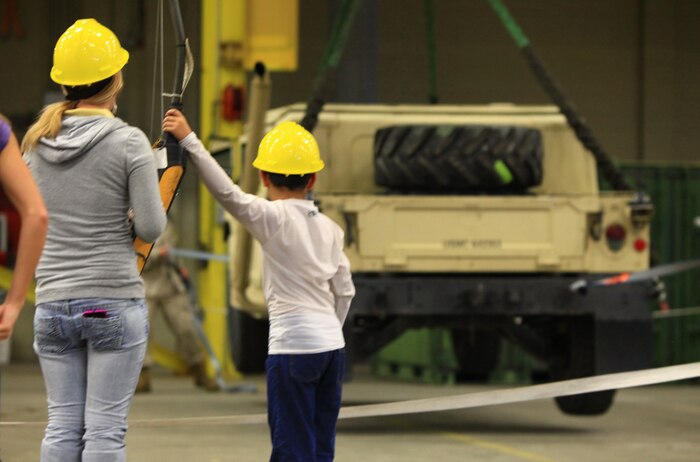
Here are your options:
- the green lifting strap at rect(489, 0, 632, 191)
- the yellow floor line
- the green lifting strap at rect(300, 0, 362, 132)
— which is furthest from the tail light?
the green lifting strap at rect(300, 0, 362, 132)

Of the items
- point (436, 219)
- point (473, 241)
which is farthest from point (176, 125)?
point (473, 241)

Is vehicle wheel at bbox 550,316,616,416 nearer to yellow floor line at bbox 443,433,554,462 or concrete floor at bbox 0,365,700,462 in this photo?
concrete floor at bbox 0,365,700,462

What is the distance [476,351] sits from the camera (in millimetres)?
15672

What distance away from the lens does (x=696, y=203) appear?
650 inches

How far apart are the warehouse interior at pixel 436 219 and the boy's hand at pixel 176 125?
935 mm

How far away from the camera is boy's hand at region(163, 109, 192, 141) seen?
5408 millimetres

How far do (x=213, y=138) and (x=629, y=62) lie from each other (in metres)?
9.11

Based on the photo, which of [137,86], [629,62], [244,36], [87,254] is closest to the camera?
[87,254]

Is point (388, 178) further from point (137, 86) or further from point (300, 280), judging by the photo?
point (137, 86)

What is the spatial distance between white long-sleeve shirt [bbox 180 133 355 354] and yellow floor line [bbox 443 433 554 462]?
143 inches

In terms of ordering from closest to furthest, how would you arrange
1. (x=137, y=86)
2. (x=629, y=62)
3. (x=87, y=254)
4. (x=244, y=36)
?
1. (x=87, y=254)
2. (x=244, y=36)
3. (x=137, y=86)
4. (x=629, y=62)

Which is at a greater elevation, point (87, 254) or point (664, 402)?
point (87, 254)

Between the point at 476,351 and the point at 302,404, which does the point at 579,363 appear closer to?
the point at 476,351

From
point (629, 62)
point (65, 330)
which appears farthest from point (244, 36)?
point (65, 330)
